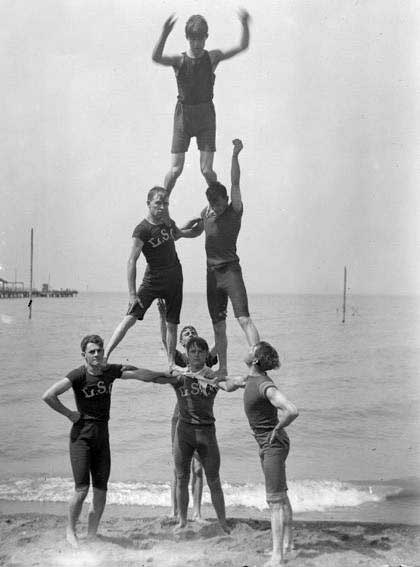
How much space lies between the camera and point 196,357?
580 cm

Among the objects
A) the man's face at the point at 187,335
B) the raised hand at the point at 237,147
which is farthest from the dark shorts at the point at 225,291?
the raised hand at the point at 237,147

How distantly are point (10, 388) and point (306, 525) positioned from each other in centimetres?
1287

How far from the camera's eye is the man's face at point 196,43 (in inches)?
262

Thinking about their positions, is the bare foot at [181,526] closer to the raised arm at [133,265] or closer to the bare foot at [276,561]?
the bare foot at [276,561]

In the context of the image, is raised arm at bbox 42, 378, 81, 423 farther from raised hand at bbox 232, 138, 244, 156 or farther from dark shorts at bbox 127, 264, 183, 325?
raised hand at bbox 232, 138, 244, 156

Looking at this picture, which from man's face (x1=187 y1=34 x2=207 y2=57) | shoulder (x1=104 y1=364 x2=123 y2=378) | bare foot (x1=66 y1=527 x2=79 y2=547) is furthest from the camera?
man's face (x1=187 y1=34 x2=207 y2=57)

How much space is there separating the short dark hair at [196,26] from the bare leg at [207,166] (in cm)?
118

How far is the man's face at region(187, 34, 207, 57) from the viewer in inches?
262

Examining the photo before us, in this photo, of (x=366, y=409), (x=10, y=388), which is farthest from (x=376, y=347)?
(x=10, y=388)


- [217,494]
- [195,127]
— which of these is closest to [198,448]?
[217,494]

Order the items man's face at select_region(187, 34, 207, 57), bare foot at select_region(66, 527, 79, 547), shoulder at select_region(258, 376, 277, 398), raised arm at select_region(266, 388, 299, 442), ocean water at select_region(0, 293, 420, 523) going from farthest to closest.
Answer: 1. ocean water at select_region(0, 293, 420, 523)
2. man's face at select_region(187, 34, 207, 57)
3. bare foot at select_region(66, 527, 79, 547)
4. shoulder at select_region(258, 376, 277, 398)
5. raised arm at select_region(266, 388, 299, 442)

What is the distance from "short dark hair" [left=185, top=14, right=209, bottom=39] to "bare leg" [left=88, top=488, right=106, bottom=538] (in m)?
4.46

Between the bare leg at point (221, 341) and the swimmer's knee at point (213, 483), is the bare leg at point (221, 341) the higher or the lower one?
the higher one

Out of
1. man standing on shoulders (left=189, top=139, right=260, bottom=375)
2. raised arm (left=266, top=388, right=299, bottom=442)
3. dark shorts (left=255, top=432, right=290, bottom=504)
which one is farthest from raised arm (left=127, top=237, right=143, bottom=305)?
dark shorts (left=255, top=432, right=290, bottom=504)
